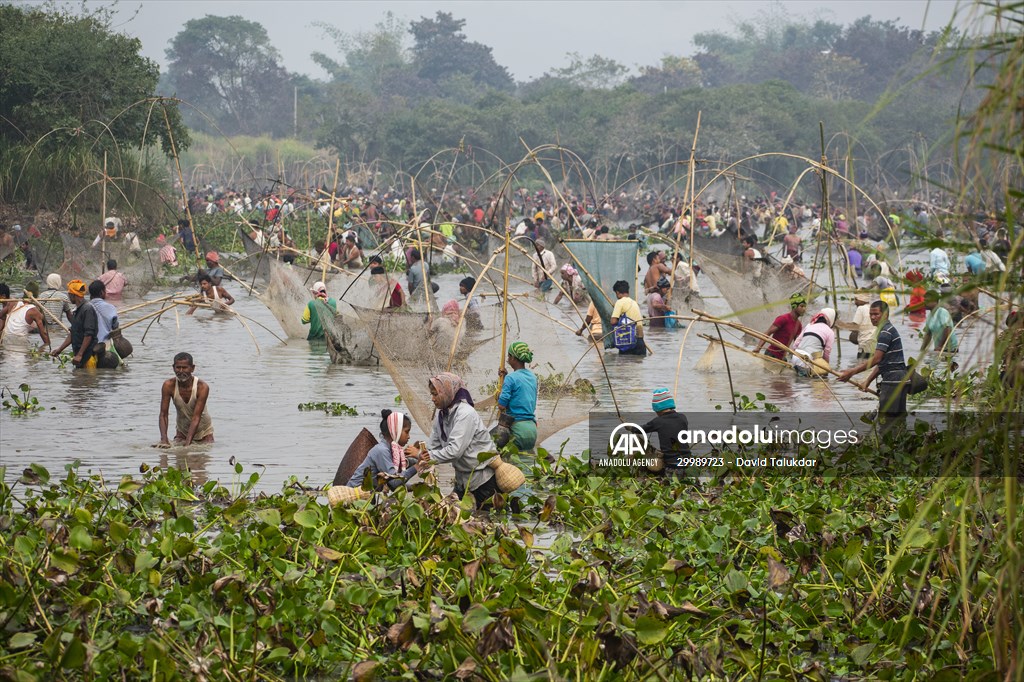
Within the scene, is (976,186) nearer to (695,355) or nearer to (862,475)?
(862,475)

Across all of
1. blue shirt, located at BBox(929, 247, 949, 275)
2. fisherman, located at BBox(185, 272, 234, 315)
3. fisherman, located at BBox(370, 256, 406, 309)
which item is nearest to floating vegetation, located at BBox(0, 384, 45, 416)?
fisherman, located at BBox(370, 256, 406, 309)

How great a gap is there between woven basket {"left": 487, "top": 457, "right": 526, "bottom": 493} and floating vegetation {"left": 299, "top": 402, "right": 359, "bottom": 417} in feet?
14.2

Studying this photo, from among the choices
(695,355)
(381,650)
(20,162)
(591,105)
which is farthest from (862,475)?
(591,105)

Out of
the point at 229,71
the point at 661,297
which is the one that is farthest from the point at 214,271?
the point at 229,71

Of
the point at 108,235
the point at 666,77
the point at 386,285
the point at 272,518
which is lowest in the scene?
the point at 272,518

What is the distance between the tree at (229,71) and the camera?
94.2m

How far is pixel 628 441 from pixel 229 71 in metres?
92.7

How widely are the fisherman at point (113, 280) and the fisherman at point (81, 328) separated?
4.66m

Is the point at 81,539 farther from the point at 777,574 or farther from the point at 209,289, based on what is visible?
the point at 209,289

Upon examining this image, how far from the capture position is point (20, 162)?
24.7 metres

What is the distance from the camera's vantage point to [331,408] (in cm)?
1148

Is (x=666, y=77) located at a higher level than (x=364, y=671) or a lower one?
higher

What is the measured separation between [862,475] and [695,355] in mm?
7433

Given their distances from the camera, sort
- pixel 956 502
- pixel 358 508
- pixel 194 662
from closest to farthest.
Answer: pixel 956 502 < pixel 194 662 < pixel 358 508
